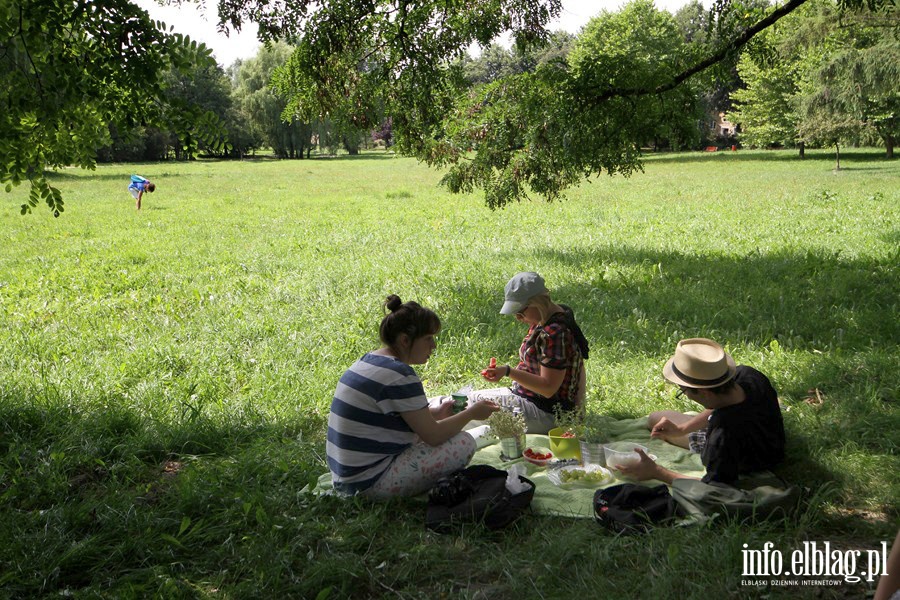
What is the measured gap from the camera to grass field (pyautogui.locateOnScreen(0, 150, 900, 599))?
353cm

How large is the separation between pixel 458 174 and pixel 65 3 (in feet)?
19.8

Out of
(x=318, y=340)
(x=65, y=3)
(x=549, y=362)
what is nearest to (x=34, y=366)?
(x=318, y=340)

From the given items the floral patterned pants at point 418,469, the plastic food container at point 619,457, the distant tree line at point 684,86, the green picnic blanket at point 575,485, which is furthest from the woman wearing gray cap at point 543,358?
the distant tree line at point 684,86

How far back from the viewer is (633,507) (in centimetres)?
382

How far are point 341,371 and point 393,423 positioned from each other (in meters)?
2.60

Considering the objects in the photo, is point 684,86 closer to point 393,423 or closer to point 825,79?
point 393,423

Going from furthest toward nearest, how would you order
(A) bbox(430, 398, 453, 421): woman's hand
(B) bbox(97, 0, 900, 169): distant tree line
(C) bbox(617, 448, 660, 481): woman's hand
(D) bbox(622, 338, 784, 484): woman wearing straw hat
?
(B) bbox(97, 0, 900, 169): distant tree line < (A) bbox(430, 398, 453, 421): woman's hand < (C) bbox(617, 448, 660, 481): woman's hand < (D) bbox(622, 338, 784, 484): woman wearing straw hat

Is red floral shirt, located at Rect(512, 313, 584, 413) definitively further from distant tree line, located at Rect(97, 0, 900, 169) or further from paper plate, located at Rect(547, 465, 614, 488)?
distant tree line, located at Rect(97, 0, 900, 169)

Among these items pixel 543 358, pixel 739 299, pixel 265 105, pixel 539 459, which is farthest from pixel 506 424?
pixel 265 105

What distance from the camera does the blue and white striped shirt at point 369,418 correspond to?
3.95m

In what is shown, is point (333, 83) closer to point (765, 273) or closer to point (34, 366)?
point (34, 366)

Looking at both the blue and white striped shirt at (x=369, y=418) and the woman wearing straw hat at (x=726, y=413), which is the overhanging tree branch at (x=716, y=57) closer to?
the woman wearing straw hat at (x=726, y=413)

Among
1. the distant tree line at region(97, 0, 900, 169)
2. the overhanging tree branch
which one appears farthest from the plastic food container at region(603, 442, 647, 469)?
the overhanging tree branch

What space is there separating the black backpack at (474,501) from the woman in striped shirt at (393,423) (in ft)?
0.64
